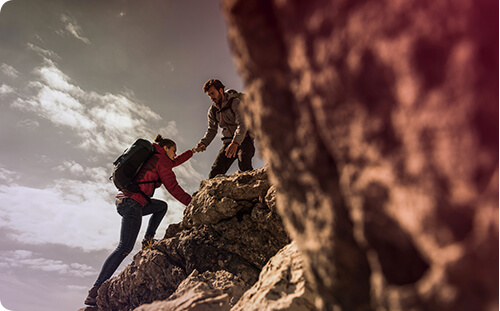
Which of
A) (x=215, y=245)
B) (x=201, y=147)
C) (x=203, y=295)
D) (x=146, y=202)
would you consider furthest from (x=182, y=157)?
(x=203, y=295)

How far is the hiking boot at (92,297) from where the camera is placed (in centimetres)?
531

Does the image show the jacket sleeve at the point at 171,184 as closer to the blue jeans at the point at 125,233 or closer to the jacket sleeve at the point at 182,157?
the jacket sleeve at the point at 182,157

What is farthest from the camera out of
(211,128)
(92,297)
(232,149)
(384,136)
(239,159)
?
(211,128)

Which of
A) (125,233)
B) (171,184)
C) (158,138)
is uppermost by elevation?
(158,138)

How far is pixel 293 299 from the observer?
1.67 metres

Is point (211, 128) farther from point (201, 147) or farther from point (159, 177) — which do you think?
point (159, 177)

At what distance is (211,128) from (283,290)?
4.43 meters

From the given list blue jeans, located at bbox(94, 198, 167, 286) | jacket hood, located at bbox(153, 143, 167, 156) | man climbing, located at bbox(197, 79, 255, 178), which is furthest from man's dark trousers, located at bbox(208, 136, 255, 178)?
blue jeans, located at bbox(94, 198, 167, 286)

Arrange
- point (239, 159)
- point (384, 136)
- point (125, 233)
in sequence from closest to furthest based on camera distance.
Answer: point (384, 136), point (125, 233), point (239, 159)

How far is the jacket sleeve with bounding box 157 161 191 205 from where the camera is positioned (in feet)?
17.5

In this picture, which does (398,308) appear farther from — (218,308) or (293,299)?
(218,308)

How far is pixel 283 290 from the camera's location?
179 cm

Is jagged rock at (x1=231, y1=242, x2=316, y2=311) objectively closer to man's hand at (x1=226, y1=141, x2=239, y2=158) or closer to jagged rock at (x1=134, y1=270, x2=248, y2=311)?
jagged rock at (x1=134, y1=270, x2=248, y2=311)

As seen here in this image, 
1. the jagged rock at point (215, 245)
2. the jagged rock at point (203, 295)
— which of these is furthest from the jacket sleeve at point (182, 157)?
the jagged rock at point (203, 295)
